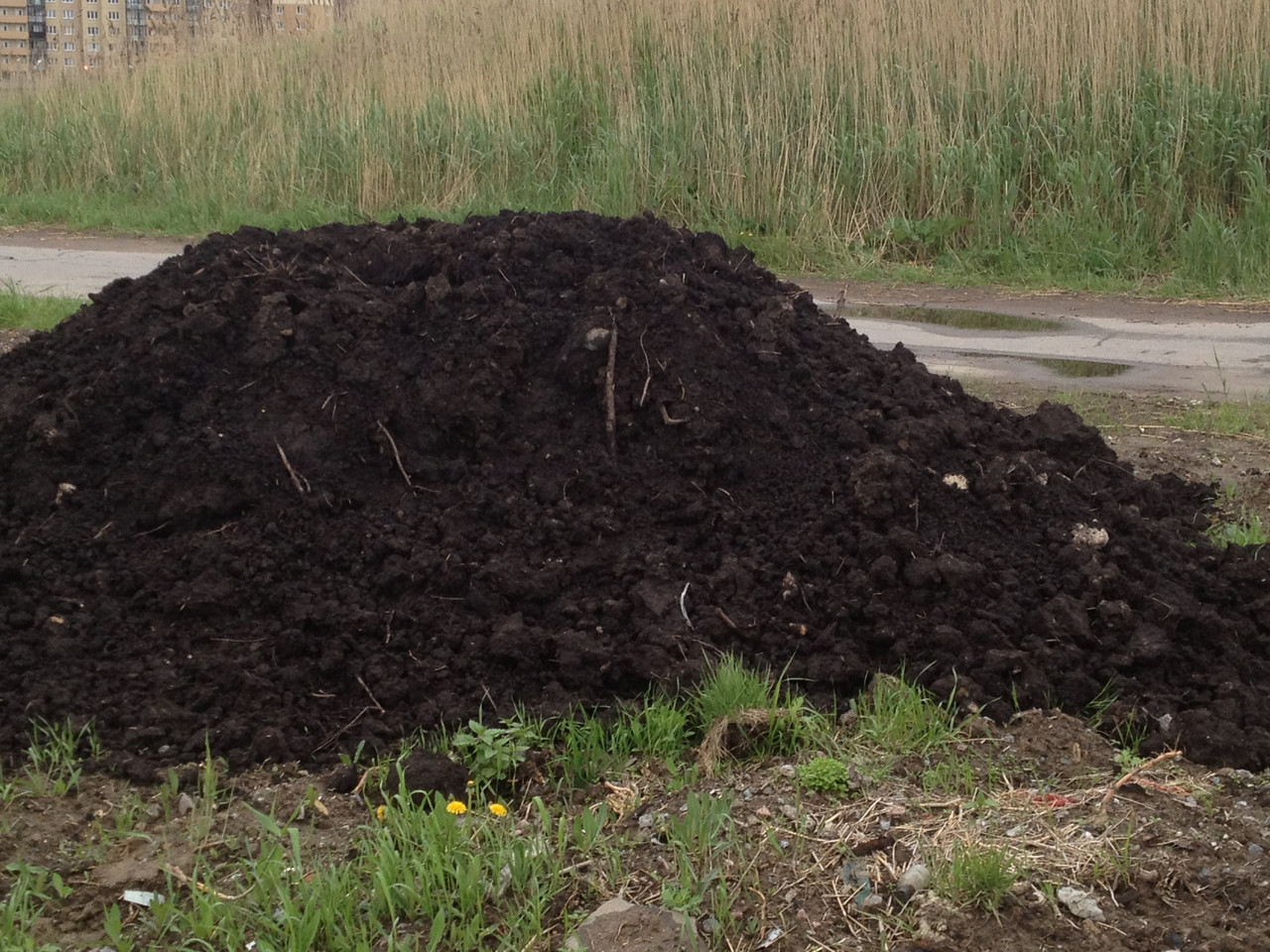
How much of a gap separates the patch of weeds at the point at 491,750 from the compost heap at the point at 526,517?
0.48 feet

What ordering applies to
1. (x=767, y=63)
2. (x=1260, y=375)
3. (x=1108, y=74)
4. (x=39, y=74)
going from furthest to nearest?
(x=39, y=74) < (x=767, y=63) < (x=1108, y=74) < (x=1260, y=375)

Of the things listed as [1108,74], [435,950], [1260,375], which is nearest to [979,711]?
[435,950]

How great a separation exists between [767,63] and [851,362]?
686 cm

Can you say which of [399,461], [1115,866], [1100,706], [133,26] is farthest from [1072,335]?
[133,26]

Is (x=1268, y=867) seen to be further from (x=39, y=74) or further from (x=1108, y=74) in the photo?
(x=39, y=74)

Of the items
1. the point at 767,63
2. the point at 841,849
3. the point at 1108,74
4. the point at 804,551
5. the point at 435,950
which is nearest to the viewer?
the point at 435,950

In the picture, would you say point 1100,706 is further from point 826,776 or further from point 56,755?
point 56,755

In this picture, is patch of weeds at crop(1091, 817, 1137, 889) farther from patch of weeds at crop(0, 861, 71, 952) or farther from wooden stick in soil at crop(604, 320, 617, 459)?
patch of weeds at crop(0, 861, 71, 952)

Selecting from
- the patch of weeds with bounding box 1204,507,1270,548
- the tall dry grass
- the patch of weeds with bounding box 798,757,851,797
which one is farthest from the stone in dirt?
the tall dry grass

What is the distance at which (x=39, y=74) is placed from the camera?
15.5m

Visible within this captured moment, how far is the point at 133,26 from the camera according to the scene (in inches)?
613

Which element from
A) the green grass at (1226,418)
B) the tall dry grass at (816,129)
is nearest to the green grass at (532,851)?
the green grass at (1226,418)

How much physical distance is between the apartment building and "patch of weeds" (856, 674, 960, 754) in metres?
13.4

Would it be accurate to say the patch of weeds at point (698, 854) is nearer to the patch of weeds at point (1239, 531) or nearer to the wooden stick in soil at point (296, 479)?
the wooden stick in soil at point (296, 479)
